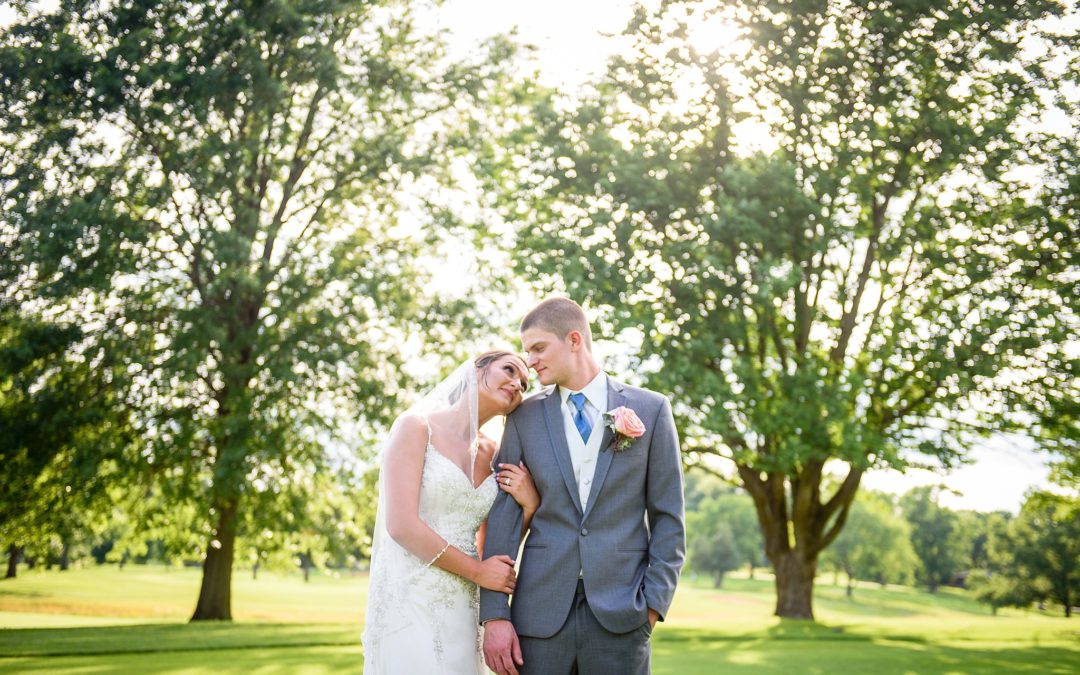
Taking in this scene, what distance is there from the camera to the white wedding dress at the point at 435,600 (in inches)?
201

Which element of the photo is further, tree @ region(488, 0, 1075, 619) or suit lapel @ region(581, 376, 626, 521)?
tree @ region(488, 0, 1075, 619)

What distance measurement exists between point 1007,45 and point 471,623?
56.0 ft

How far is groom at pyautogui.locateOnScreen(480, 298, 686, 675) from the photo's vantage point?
433 centimetres

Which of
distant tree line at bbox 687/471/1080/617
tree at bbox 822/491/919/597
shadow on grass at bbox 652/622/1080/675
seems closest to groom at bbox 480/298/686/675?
shadow on grass at bbox 652/622/1080/675

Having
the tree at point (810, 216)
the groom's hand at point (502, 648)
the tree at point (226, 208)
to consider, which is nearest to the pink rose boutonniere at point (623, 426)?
the groom's hand at point (502, 648)

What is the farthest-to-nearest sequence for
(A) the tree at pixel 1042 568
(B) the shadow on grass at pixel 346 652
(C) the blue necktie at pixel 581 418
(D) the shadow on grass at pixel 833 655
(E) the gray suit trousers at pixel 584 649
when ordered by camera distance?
(A) the tree at pixel 1042 568 → (D) the shadow on grass at pixel 833 655 → (B) the shadow on grass at pixel 346 652 → (C) the blue necktie at pixel 581 418 → (E) the gray suit trousers at pixel 584 649

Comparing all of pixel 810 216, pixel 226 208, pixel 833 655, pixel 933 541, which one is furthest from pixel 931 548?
pixel 226 208

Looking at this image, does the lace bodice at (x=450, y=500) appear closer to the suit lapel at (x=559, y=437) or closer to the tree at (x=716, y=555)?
the suit lapel at (x=559, y=437)

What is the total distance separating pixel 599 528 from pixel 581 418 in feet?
1.92

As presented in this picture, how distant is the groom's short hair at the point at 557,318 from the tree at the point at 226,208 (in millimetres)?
13880

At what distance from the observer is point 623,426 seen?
Answer: 4.45 metres

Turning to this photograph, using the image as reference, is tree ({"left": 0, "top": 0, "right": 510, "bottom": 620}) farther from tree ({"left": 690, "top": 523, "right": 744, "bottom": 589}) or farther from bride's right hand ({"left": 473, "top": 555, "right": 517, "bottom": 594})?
tree ({"left": 690, "top": 523, "right": 744, "bottom": 589})

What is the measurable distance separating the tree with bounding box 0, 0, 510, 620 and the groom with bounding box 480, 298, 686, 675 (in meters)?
14.0

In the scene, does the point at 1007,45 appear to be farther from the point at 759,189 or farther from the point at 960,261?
the point at 759,189
